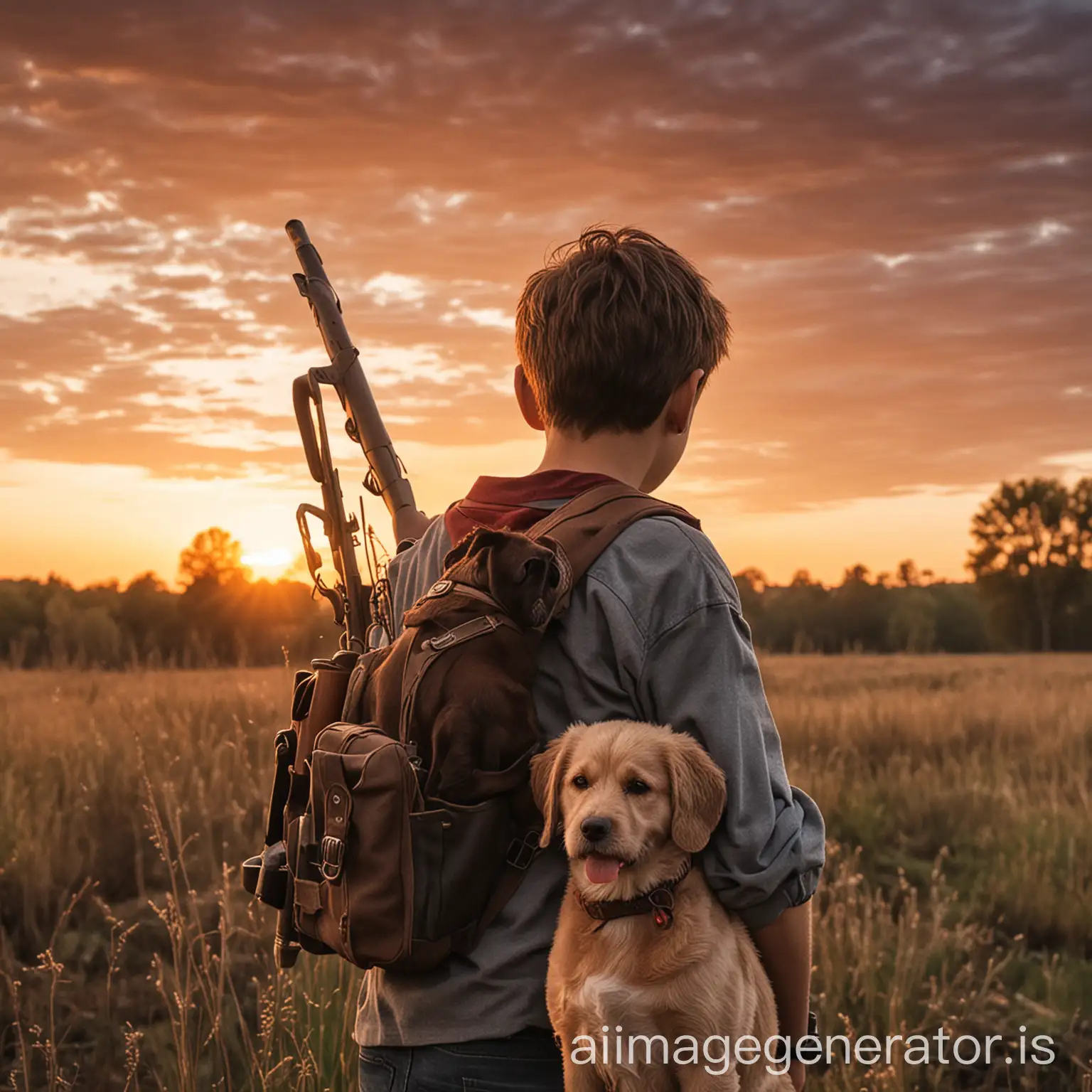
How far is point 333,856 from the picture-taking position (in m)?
1.99

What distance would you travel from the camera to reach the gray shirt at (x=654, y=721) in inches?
78.0

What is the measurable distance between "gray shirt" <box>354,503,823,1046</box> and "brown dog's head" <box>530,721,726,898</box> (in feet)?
0.18

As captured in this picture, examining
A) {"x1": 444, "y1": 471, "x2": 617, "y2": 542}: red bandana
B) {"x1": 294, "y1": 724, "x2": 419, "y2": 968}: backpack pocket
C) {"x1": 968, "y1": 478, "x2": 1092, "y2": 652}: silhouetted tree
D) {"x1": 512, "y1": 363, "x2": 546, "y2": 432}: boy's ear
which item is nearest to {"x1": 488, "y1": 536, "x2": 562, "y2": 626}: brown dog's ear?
{"x1": 444, "y1": 471, "x2": 617, "y2": 542}: red bandana

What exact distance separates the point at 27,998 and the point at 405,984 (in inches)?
190

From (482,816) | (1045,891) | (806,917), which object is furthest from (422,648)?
(1045,891)

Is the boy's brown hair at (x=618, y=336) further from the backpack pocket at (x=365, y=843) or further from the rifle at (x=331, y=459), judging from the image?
the rifle at (x=331, y=459)

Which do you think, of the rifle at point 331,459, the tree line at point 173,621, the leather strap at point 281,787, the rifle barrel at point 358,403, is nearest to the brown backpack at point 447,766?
the leather strap at point 281,787

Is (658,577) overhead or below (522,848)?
overhead

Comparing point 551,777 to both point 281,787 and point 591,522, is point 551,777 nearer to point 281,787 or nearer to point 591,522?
point 591,522

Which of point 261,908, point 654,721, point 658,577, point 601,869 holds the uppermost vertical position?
point 658,577

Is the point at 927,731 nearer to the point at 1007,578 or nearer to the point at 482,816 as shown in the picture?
the point at 482,816

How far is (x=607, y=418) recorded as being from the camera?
7.54 feet

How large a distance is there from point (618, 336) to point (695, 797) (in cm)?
89

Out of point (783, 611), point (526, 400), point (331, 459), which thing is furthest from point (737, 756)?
point (783, 611)
